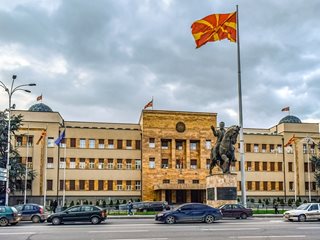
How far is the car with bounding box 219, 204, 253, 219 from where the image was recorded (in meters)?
33.1

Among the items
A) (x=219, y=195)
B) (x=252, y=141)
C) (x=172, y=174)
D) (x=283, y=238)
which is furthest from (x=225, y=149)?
(x=252, y=141)

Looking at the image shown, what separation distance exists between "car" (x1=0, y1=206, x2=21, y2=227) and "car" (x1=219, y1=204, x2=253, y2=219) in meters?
14.9

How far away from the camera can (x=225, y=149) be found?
34.9m

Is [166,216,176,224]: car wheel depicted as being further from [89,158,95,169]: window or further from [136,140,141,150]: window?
[136,140,141,150]: window

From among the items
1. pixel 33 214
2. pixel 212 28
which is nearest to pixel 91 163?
pixel 33 214

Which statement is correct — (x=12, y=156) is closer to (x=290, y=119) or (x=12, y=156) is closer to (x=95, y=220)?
(x=95, y=220)

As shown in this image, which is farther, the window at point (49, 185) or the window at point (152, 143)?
the window at point (152, 143)

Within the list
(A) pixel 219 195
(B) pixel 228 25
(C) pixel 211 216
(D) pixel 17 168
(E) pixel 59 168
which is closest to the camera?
(C) pixel 211 216

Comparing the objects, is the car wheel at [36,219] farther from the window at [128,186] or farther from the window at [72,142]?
the window at [128,186]

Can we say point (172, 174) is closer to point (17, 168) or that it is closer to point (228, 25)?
point (17, 168)

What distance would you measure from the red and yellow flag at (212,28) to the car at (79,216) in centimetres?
1354

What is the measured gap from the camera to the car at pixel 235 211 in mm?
33125

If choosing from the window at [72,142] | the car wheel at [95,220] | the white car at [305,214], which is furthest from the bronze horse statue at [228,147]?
the window at [72,142]

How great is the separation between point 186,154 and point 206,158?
3240 mm
